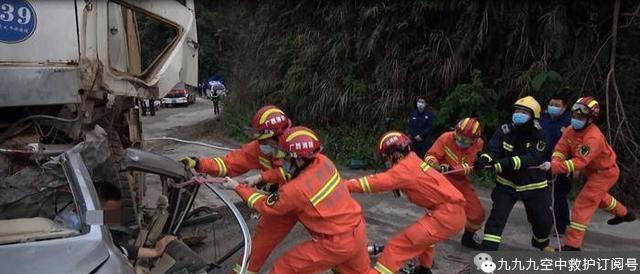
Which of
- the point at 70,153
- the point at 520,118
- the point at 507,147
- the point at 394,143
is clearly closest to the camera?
the point at 70,153

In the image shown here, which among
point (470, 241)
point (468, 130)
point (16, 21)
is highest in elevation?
point (16, 21)

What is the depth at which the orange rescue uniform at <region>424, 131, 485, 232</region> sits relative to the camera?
17.3 ft

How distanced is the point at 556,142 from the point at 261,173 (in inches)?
137

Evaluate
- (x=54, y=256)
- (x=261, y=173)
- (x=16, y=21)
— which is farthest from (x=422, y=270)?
(x=16, y=21)

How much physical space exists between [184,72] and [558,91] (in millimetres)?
5189

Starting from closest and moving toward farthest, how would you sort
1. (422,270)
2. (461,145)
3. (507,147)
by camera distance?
(422,270) → (507,147) → (461,145)

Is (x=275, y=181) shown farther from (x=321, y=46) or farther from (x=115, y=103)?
(x=321, y=46)

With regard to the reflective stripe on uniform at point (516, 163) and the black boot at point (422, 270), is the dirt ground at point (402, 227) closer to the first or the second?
the black boot at point (422, 270)

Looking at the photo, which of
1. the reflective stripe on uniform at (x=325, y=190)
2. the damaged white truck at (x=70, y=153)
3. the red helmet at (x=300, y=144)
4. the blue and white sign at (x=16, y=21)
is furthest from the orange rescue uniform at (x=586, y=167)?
the blue and white sign at (x=16, y=21)

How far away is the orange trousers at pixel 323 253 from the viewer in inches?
141

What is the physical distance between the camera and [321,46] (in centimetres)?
1154

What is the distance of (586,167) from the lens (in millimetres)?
5320

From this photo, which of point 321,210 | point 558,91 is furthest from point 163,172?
point 558,91

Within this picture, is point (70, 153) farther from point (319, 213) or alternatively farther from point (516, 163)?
point (516, 163)
